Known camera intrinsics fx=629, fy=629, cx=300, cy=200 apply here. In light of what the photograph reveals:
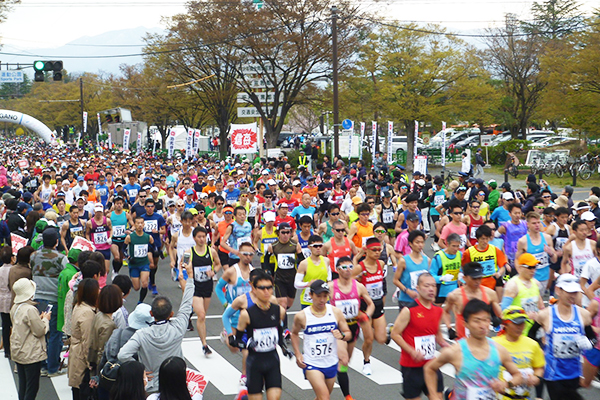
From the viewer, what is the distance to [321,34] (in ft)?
125

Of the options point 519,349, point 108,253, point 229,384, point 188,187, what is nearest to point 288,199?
point 188,187

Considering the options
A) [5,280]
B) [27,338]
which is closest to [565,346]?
[27,338]

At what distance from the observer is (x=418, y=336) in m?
6.08

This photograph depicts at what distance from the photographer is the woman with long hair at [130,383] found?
4.61 m

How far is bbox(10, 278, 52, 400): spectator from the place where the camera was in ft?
22.0

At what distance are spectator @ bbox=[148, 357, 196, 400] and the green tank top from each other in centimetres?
658

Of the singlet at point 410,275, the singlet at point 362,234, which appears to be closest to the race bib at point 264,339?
the singlet at point 410,275

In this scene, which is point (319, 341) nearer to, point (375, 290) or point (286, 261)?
point (375, 290)

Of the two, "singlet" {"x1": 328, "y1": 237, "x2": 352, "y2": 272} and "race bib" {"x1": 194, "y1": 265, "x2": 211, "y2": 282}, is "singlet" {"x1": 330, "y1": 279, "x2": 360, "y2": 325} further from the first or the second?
"race bib" {"x1": 194, "y1": 265, "x2": 211, "y2": 282}

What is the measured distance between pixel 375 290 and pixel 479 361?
3.19 meters

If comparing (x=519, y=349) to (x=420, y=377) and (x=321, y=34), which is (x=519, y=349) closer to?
(x=420, y=377)

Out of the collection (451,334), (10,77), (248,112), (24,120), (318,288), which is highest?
(10,77)

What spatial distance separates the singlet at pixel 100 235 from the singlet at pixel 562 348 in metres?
8.48

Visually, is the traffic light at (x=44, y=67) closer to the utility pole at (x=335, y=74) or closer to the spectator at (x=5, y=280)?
the utility pole at (x=335, y=74)
